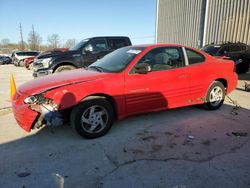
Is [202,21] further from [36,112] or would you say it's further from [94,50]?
[36,112]

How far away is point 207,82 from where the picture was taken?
5207 mm

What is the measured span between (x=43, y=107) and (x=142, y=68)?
187cm

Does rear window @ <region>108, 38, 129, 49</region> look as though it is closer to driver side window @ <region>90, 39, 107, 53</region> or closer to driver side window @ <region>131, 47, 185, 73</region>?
driver side window @ <region>90, 39, 107, 53</region>

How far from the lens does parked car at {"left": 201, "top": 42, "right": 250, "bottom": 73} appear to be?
1116cm

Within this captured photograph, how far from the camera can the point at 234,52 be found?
11.4 metres

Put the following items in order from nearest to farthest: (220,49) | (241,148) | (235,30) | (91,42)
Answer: (241,148)
(91,42)
(220,49)
(235,30)

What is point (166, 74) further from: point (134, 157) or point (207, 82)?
point (134, 157)

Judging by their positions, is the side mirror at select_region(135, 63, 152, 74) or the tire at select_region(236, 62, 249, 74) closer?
the side mirror at select_region(135, 63, 152, 74)

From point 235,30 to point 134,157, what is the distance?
15.7 metres

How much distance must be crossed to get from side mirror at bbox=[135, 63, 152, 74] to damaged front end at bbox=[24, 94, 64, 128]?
1607 mm

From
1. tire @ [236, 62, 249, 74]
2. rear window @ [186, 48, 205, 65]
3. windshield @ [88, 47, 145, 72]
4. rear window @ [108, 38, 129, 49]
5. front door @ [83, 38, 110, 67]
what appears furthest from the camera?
tire @ [236, 62, 249, 74]

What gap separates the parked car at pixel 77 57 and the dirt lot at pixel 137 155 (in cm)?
368

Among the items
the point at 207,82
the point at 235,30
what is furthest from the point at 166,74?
the point at 235,30

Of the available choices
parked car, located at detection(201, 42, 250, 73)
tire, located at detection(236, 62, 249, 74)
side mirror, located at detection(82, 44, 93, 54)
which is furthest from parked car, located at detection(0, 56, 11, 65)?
tire, located at detection(236, 62, 249, 74)
